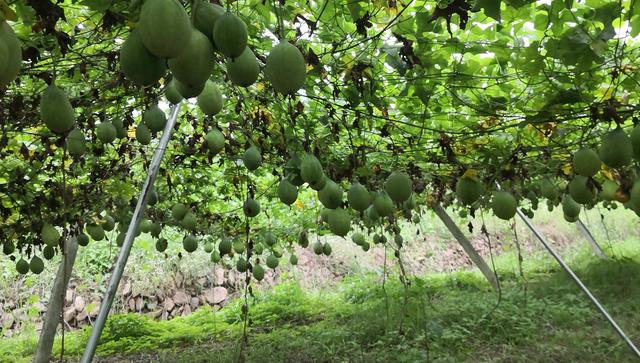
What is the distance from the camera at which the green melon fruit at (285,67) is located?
1.14 m

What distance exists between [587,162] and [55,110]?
7.55 feet

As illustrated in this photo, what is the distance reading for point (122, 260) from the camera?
2436 millimetres

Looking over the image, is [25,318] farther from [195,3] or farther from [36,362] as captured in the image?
[195,3]

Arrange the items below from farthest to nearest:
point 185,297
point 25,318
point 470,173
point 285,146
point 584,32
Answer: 1. point 185,297
2. point 25,318
3. point 285,146
4. point 470,173
5. point 584,32

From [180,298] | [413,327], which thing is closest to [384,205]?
[413,327]

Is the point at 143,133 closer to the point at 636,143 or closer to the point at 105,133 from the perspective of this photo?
the point at 105,133

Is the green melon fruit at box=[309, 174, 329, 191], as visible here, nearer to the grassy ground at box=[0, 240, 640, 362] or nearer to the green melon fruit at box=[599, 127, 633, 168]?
the green melon fruit at box=[599, 127, 633, 168]

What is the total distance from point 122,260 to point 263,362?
3922 millimetres

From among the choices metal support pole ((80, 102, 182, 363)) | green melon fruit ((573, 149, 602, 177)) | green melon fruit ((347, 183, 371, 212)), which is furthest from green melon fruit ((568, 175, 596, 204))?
metal support pole ((80, 102, 182, 363))

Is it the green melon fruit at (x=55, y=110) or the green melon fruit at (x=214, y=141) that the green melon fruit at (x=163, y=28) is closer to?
the green melon fruit at (x=55, y=110)

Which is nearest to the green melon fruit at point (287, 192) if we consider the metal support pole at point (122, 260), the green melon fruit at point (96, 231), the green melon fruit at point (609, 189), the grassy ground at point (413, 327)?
the metal support pole at point (122, 260)

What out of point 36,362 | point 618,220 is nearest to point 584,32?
point 36,362

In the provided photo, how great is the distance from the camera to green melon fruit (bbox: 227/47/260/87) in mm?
1057

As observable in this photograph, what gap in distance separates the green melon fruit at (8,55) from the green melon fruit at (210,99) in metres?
0.70
